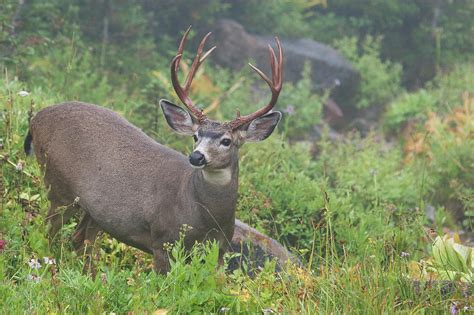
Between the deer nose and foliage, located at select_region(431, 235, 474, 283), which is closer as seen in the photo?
the deer nose

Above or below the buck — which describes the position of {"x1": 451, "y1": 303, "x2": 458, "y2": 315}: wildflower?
above

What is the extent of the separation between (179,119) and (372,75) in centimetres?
1178

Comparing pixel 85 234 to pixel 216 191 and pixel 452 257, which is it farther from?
pixel 452 257

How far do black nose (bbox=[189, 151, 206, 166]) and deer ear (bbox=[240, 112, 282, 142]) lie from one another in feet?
2.07

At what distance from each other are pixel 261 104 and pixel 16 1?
4.66 meters

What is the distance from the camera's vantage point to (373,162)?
984cm

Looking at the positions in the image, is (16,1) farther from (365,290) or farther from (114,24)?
(365,290)

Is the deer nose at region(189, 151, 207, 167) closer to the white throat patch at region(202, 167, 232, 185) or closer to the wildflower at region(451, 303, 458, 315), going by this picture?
the white throat patch at region(202, 167, 232, 185)

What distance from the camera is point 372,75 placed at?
674 inches

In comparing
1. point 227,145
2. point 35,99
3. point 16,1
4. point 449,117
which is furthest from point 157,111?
point 449,117

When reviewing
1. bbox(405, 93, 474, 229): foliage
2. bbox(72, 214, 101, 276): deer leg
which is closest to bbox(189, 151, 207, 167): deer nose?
bbox(72, 214, 101, 276): deer leg

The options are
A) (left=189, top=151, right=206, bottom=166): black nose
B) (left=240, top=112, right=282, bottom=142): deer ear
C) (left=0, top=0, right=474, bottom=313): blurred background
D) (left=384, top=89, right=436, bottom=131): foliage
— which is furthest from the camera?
(left=384, top=89, right=436, bottom=131): foliage

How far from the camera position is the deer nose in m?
5.09

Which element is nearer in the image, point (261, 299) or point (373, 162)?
point (261, 299)
